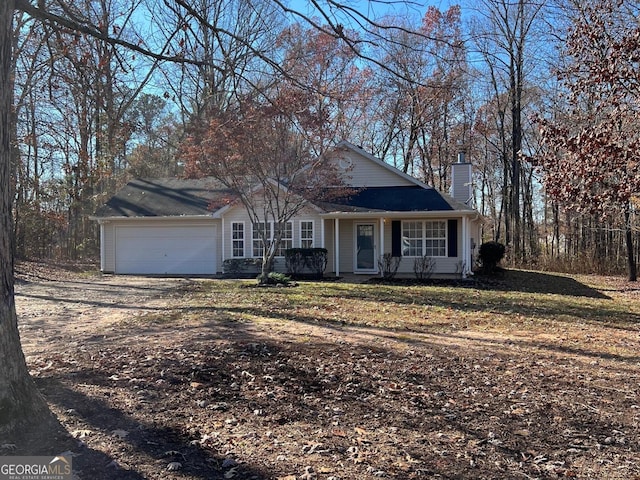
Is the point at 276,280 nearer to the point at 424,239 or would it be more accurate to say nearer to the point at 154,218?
the point at 424,239

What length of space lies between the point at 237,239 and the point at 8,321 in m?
15.2

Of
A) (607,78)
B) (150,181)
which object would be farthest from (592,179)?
(150,181)

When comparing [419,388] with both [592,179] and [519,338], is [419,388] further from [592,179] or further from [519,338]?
[592,179]

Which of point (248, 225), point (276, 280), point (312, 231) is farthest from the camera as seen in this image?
point (248, 225)

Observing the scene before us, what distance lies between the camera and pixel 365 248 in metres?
18.8

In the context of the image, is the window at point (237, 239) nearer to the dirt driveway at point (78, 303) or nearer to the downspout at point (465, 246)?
the dirt driveway at point (78, 303)

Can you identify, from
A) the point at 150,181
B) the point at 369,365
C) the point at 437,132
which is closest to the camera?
the point at 369,365

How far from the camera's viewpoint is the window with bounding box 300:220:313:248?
18531 millimetres

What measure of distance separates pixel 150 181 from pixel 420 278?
528 inches

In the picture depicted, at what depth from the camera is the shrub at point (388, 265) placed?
57.0ft

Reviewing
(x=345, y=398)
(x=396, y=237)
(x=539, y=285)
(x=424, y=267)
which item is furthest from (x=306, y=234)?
(x=345, y=398)

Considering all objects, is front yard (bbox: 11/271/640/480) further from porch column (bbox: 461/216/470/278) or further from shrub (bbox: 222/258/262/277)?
shrub (bbox: 222/258/262/277)

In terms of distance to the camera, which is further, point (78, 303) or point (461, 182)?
point (461, 182)

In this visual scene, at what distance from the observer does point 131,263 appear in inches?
768
